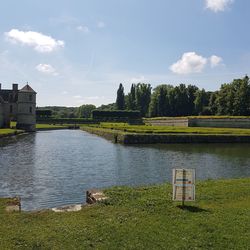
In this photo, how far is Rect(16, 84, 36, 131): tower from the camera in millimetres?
71438

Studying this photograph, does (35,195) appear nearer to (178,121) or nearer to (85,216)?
(85,216)

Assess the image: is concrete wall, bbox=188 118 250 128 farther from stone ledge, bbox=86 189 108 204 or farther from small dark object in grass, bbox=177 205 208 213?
small dark object in grass, bbox=177 205 208 213

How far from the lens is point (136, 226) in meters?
7.83

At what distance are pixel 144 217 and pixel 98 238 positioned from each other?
1.63 metres

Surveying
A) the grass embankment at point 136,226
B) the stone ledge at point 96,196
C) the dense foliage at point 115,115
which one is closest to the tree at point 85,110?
the dense foliage at point 115,115

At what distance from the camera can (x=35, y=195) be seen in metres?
13.9

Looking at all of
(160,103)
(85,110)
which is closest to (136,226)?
(160,103)

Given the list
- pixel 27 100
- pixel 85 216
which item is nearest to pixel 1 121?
pixel 27 100

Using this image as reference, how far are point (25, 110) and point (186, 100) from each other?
42.2 m

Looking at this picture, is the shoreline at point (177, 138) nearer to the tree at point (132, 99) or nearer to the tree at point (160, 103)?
the tree at point (160, 103)

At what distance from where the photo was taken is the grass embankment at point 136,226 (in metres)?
6.91

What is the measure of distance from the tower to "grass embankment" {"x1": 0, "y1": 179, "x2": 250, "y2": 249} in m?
63.7

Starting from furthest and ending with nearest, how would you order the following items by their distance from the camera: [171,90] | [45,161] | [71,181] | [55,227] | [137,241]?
[171,90]
[45,161]
[71,181]
[55,227]
[137,241]

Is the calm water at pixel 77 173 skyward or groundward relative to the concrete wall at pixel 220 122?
groundward
